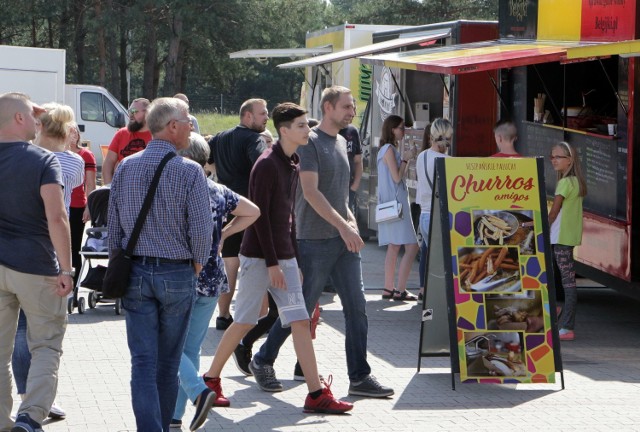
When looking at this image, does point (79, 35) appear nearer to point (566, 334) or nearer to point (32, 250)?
point (566, 334)

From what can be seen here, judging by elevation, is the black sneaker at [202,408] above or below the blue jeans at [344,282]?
below

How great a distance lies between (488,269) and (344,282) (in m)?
1.05

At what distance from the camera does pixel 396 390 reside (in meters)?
7.39

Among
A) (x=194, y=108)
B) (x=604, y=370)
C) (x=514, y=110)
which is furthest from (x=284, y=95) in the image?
(x=604, y=370)

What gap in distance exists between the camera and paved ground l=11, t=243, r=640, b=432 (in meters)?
6.55

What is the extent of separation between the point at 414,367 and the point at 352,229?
164 cm

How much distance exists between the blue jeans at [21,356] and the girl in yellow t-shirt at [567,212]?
4.45m

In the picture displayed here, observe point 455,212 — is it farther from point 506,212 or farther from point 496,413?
point 496,413

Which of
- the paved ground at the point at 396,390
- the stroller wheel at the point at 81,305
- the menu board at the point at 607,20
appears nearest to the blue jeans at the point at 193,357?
the paved ground at the point at 396,390

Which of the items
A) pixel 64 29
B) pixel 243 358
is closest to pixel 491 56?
pixel 243 358

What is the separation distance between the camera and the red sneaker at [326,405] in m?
6.66

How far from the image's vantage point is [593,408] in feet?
23.0

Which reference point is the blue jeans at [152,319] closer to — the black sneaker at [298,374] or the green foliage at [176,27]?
the black sneaker at [298,374]

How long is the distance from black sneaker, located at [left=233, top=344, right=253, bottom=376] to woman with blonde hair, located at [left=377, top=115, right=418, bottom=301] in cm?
357
